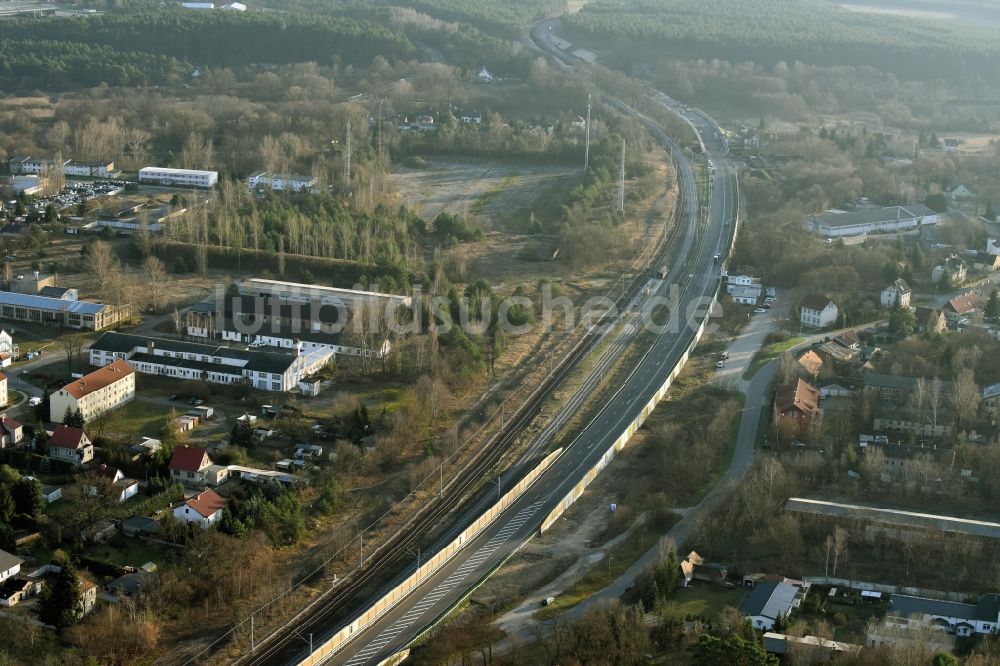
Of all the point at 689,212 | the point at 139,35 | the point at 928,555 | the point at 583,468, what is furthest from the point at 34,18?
the point at 928,555

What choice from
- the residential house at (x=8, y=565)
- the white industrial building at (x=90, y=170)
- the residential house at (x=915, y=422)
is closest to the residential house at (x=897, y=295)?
the residential house at (x=915, y=422)

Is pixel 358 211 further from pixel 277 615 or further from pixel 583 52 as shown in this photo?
pixel 583 52

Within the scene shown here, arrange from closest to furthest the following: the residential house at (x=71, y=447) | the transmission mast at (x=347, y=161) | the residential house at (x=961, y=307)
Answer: the residential house at (x=71, y=447) → the residential house at (x=961, y=307) → the transmission mast at (x=347, y=161)

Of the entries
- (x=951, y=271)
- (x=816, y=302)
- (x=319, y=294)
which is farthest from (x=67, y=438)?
(x=951, y=271)

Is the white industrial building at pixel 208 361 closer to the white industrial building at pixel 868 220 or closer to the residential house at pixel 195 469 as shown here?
the residential house at pixel 195 469

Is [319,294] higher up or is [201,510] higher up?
[319,294]

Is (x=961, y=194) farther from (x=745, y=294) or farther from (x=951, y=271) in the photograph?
(x=745, y=294)
